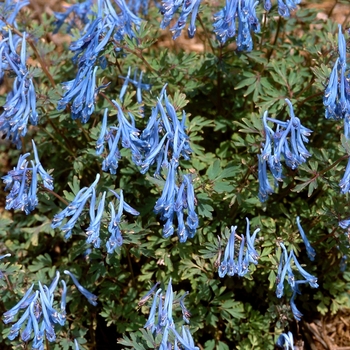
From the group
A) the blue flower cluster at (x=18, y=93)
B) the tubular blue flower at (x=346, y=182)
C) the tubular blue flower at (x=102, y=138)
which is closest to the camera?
the tubular blue flower at (x=346, y=182)

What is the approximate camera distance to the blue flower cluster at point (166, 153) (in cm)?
317

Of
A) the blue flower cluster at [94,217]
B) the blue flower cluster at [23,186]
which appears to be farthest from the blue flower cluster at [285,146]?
the blue flower cluster at [23,186]

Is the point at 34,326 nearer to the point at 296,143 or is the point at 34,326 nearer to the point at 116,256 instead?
the point at 116,256

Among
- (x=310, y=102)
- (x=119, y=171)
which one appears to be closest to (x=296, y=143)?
(x=310, y=102)

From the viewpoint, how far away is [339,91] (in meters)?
3.39

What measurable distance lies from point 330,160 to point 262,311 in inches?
58.4

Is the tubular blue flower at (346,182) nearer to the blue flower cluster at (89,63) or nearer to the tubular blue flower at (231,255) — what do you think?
the tubular blue flower at (231,255)

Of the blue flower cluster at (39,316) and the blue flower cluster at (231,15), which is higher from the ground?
the blue flower cluster at (231,15)

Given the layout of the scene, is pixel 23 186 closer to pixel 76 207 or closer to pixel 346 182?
pixel 76 207

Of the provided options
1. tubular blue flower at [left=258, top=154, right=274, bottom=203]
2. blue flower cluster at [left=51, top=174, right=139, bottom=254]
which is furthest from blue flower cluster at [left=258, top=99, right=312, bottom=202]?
blue flower cluster at [left=51, top=174, right=139, bottom=254]

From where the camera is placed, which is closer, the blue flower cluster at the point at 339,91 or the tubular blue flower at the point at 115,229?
the tubular blue flower at the point at 115,229

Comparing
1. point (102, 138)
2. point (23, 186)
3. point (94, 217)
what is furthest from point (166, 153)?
point (23, 186)

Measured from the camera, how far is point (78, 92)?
3.47m

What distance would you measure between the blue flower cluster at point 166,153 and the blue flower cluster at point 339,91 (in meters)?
0.87
